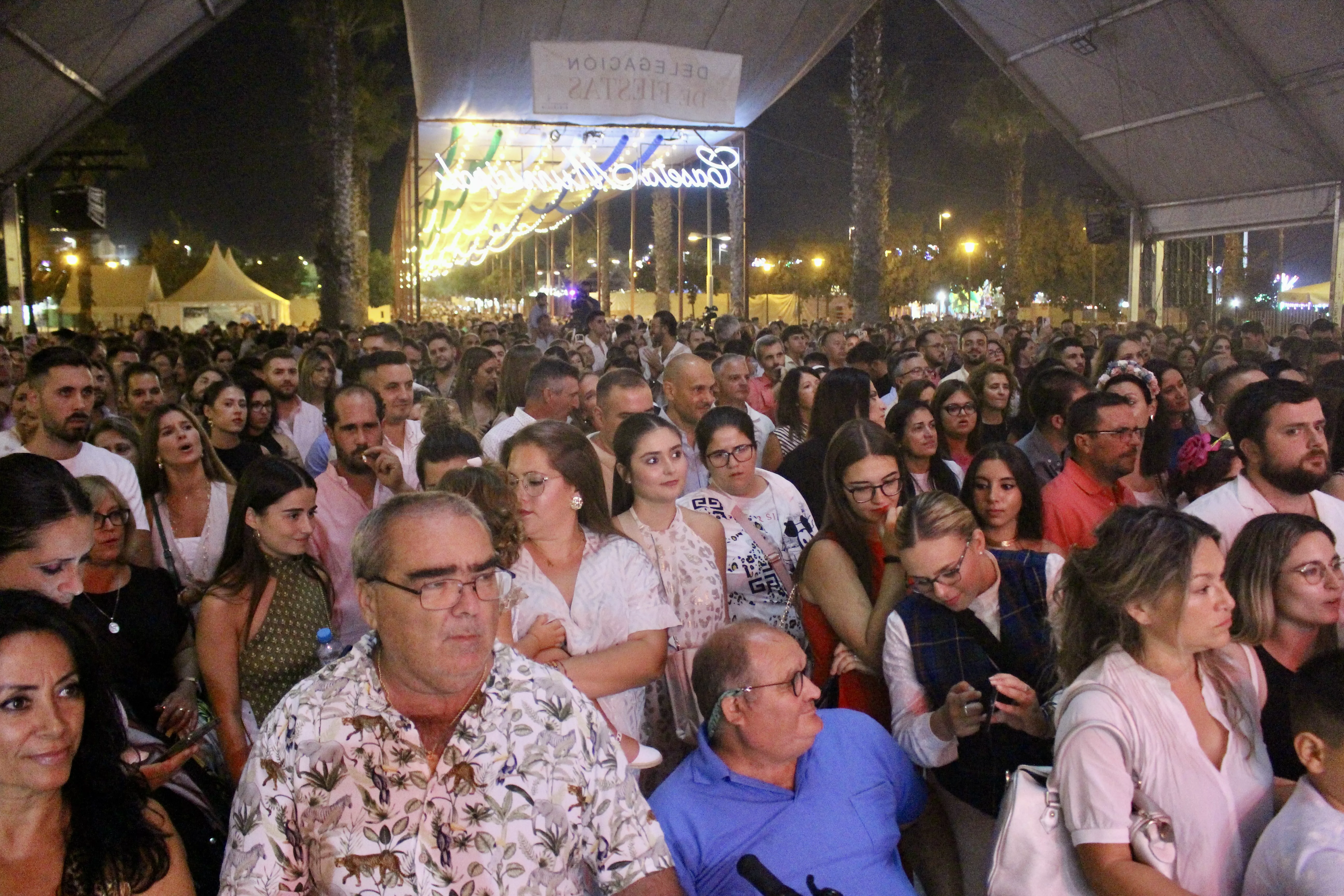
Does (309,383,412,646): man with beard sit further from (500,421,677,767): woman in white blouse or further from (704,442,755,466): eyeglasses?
(704,442,755,466): eyeglasses

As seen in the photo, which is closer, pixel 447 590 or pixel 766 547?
pixel 447 590

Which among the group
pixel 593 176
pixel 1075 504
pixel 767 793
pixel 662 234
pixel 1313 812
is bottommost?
pixel 767 793

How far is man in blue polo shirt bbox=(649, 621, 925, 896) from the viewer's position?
2805 millimetres

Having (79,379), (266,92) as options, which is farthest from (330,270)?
(266,92)

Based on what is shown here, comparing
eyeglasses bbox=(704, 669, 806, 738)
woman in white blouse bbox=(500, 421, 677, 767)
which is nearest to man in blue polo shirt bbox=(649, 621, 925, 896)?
eyeglasses bbox=(704, 669, 806, 738)

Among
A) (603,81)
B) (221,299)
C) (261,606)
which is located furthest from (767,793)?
(221,299)

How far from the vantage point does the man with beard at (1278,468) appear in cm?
399

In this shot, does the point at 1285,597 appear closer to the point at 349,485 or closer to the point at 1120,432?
the point at 1120,432

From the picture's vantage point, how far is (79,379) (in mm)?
5016

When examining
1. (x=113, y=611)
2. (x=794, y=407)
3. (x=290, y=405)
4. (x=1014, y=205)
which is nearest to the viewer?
(x=113, y=611)

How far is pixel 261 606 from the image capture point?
3.61 m

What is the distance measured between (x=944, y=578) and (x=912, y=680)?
1.07 feet

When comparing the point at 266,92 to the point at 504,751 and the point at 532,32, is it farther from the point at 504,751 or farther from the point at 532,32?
the point at 504,751

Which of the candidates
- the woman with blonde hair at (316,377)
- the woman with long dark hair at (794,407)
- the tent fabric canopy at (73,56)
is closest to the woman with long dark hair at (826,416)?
the woman with long dark hair at (794,407)
